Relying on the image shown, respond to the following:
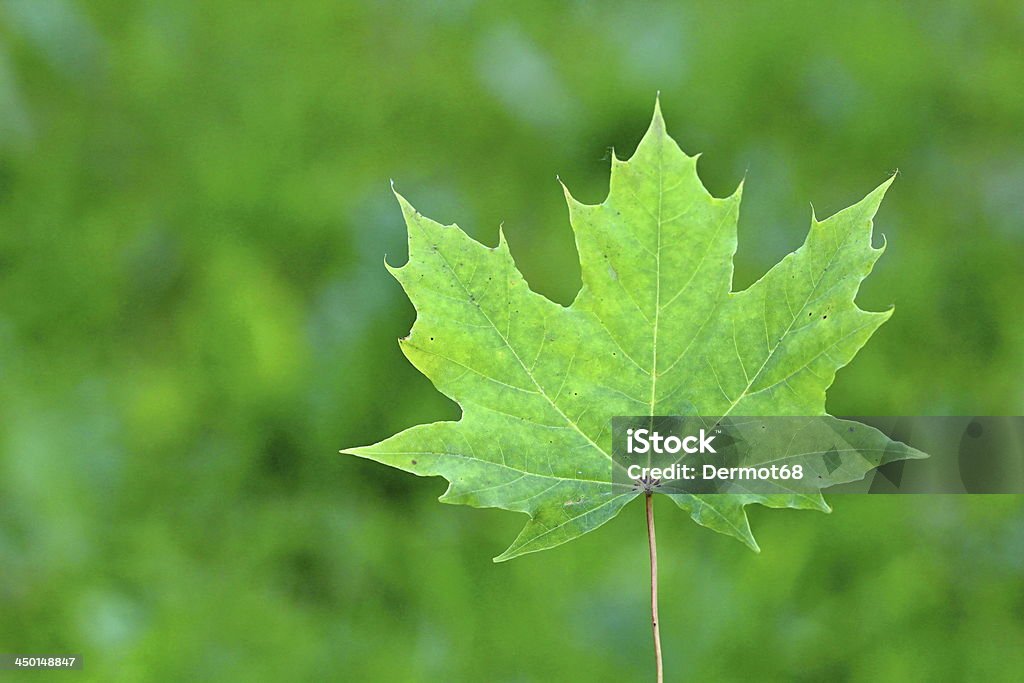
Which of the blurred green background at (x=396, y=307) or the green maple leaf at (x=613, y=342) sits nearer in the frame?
the green maple leaf at (x=613, y=342)

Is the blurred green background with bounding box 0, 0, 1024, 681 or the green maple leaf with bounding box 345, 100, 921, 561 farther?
the blurred green background with bounding box 0, 0, 1024, 681

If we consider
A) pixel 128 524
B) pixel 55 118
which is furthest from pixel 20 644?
pixel 55 118

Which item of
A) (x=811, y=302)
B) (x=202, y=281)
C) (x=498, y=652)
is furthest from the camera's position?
(x=202, y=281)

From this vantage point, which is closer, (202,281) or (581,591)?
(581,591)

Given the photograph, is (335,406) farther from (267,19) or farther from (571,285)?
(267,19)
